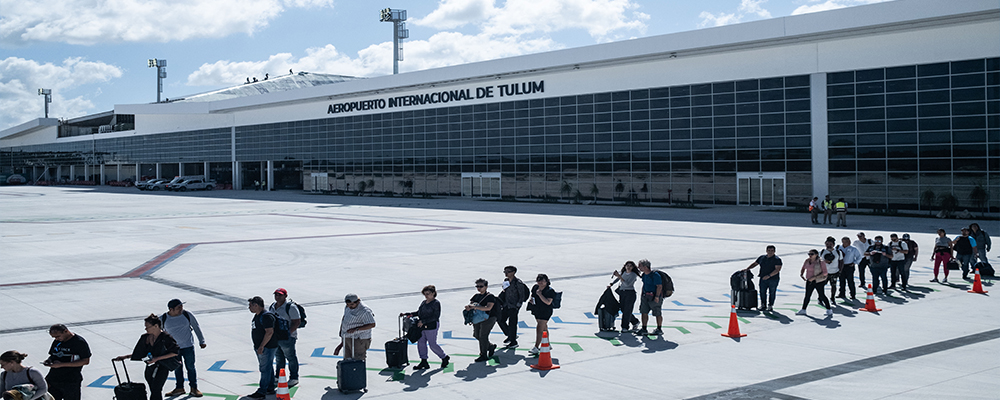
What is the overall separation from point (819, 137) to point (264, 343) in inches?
1807

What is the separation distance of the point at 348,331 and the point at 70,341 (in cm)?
338

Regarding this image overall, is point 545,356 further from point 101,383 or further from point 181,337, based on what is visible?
point 101,383

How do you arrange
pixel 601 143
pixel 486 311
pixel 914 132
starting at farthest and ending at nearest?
pixel 601 143 → pixel 914 132 → pixel 486 311

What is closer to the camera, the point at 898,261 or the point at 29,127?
the point at 898,261

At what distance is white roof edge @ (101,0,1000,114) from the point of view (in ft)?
142

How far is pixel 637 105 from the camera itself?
58938 mm

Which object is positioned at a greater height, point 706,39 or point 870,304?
point 706,39

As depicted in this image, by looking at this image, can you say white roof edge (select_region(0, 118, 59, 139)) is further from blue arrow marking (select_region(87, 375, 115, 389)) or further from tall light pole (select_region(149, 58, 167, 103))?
blue arrow marking (select_region(87, 375, 115, 389))

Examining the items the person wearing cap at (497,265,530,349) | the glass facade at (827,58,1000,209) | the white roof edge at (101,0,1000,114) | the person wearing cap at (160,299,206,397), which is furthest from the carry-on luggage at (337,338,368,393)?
the glass facade at (827,58,1000,209)

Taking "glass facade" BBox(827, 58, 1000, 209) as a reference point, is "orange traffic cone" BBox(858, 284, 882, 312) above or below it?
below

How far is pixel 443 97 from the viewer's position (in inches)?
2889

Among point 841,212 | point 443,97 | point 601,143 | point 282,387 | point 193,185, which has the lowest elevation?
point 282,387

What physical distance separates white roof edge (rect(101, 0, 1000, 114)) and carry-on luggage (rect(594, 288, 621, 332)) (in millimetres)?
37578

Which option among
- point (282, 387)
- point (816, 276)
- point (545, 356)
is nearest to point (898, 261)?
point (816, 276)
